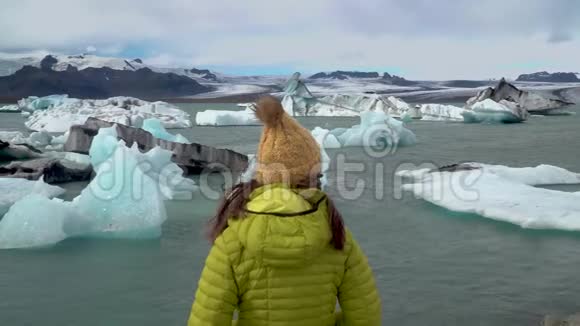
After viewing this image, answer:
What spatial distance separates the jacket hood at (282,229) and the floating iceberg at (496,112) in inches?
932

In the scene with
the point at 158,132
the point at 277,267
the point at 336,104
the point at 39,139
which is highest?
the point at 277,267

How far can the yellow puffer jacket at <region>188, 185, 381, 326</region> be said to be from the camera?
1454 millimetres

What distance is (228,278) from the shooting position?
1.49m

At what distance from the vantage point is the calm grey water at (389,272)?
11.8 ft

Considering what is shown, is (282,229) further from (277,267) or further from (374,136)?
(374,136)

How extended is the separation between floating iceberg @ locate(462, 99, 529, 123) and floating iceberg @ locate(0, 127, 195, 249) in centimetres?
1990

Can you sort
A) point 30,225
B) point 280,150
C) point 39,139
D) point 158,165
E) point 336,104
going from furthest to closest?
point 336,104
point 39,139
point 158,165
point 30,225
point 280,150

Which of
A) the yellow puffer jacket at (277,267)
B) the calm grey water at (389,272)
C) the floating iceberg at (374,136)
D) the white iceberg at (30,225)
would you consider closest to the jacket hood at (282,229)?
the yellow puffer jacket at (277,267)

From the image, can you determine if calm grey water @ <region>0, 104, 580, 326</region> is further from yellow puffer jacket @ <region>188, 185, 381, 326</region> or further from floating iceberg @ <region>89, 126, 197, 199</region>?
yellow puffer jacket @ <region>188, 185, 381, 326</region>

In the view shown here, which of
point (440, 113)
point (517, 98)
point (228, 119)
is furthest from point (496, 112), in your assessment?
point (228, 119)

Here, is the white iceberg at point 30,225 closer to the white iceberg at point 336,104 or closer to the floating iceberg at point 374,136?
the floating iceberg at point 374,136

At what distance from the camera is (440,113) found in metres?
26.9

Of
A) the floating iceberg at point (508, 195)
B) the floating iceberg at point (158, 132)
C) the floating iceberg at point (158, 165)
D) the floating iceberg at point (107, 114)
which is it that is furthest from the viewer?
the floating iceberg at point (107, 114)

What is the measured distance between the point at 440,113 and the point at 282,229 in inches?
1037
